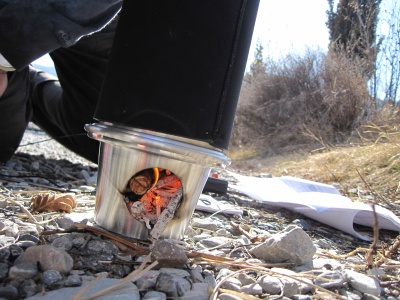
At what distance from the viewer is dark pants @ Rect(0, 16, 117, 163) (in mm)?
1922

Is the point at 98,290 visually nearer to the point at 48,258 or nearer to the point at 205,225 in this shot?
the point at 48,258

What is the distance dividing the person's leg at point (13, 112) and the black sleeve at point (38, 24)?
817 mm

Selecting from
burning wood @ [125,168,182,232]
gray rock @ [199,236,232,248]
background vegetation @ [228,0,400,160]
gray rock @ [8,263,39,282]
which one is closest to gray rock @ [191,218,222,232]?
gray rock @ [199,236,232,248]

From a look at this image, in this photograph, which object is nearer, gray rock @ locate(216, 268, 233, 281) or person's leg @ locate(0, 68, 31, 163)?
gray rock @ locate(216, 268, 233, 281)

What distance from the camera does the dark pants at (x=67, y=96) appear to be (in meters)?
1.92

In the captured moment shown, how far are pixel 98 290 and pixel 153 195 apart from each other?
334mm

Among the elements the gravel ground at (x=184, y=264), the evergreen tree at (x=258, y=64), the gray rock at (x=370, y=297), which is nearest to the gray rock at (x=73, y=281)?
the gravel ground at (x=184, y=264)

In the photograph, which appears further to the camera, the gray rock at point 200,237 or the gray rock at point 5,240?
the gray rock at point 200,237

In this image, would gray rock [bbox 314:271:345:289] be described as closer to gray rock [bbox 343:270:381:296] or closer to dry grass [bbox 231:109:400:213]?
gray rock [bbox 343:270:381:296]

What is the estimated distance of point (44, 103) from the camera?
239 centimetres

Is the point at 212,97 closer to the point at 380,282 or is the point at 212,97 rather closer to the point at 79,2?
the point at 79,2

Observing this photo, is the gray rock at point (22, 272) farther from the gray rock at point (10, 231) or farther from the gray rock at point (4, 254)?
the gray rock at point (10, 231)

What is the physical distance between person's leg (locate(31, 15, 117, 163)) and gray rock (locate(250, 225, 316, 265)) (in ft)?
4.37

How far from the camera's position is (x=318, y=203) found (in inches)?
68.5
